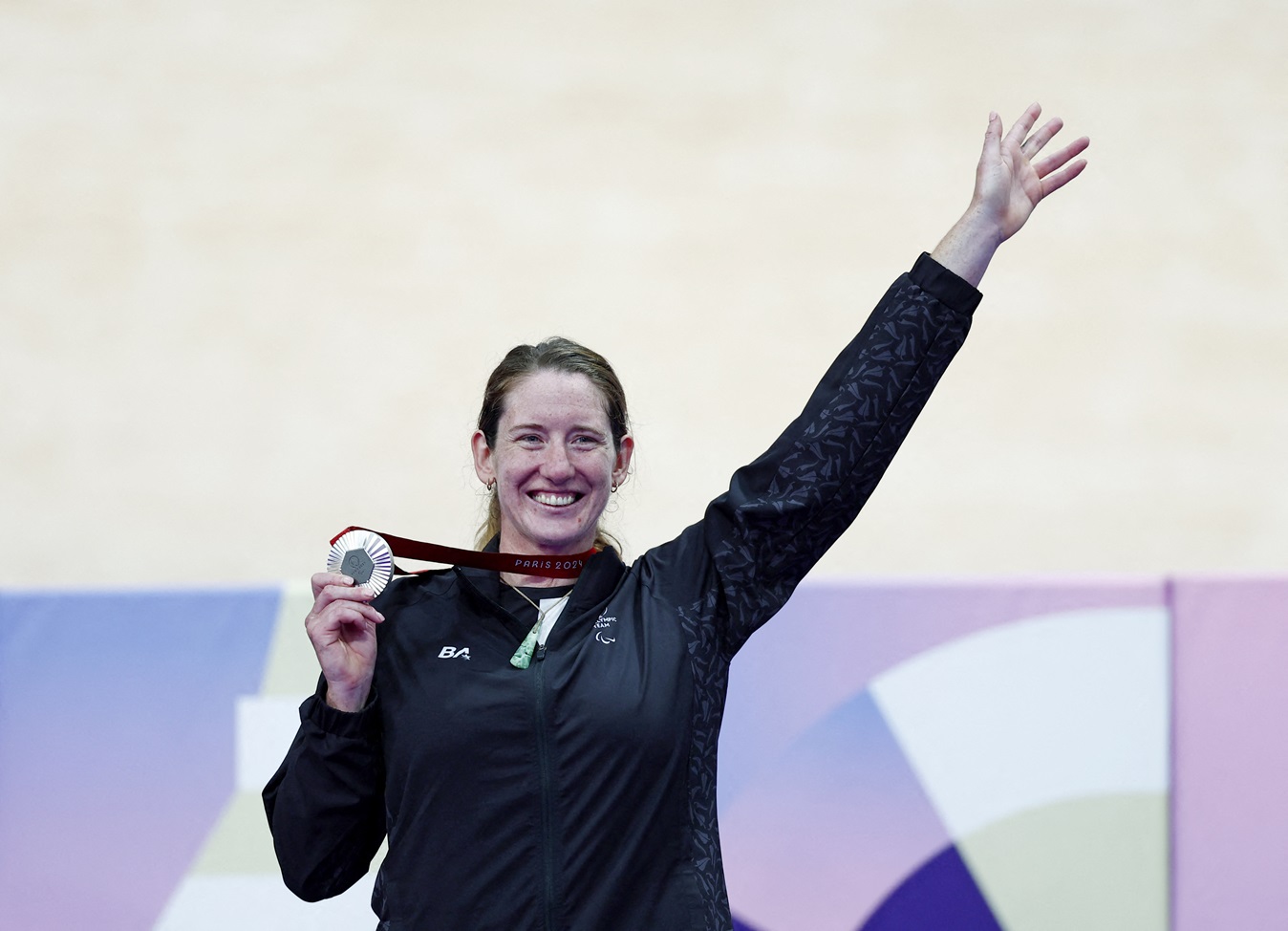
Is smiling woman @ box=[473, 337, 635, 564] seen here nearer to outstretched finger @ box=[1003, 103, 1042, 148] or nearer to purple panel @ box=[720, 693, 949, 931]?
outstretched finger @ box=[1003, 103, 1042, 148]

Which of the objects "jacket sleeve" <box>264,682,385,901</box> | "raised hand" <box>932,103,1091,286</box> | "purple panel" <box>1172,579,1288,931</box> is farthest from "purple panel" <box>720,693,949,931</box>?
"raised hand" <box>932,103,1091,286</box>

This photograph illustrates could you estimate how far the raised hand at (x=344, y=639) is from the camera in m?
1.27

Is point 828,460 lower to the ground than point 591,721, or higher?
higher

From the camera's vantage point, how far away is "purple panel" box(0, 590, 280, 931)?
2076mm

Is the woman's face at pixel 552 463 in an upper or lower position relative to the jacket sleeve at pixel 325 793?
upper

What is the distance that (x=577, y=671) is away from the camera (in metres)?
1.28

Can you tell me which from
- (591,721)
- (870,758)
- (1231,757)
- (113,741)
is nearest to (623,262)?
(870,758)

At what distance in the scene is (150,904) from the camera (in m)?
2.07

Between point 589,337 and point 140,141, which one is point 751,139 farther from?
point 140,141

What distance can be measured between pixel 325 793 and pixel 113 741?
0.99 metres

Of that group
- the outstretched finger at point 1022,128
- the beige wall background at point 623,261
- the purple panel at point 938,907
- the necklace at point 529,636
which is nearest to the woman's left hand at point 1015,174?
the outstretched finger at point 1022,128

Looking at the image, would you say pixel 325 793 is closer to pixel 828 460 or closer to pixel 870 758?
pixel 828 460

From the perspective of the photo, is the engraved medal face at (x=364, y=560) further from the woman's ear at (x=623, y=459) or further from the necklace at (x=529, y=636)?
the woman's ear at (x=623, y=459)

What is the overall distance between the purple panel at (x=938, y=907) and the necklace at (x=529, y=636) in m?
0.99
